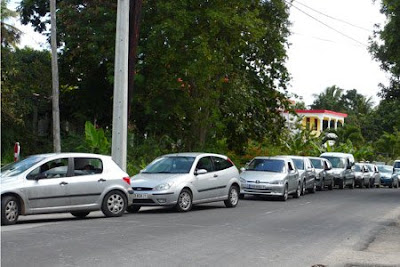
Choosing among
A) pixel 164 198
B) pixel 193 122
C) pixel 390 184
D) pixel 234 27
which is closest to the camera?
pixel 164 198

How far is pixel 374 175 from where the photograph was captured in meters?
46.3

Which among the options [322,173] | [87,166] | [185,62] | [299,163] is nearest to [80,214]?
[87,166]

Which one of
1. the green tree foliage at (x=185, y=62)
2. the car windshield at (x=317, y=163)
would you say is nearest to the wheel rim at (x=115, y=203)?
the green tree foliage at (x=185, y=62)

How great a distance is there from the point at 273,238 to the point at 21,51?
2770cm

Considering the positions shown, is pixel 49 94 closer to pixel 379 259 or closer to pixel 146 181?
pixel 146 181

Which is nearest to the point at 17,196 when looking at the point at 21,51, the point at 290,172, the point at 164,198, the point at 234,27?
the point at 164,198

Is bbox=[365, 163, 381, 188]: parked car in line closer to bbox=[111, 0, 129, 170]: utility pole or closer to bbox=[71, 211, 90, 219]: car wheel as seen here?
bbox=[111, 0, 129, 170]: utility pole

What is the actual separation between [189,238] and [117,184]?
415 cm

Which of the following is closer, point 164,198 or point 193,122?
point 164,198

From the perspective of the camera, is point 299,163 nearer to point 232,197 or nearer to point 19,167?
point 232,197

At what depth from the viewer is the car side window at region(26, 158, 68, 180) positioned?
14695 mm

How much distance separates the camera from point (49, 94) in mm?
35938

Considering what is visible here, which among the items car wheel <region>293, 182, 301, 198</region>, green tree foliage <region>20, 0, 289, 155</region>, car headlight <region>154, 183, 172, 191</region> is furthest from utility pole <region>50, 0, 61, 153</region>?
car headlight <region>154, 183, 172, 191</region>

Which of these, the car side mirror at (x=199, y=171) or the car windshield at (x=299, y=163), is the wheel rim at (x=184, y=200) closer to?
the car side mirror at (x=199, y=171)
